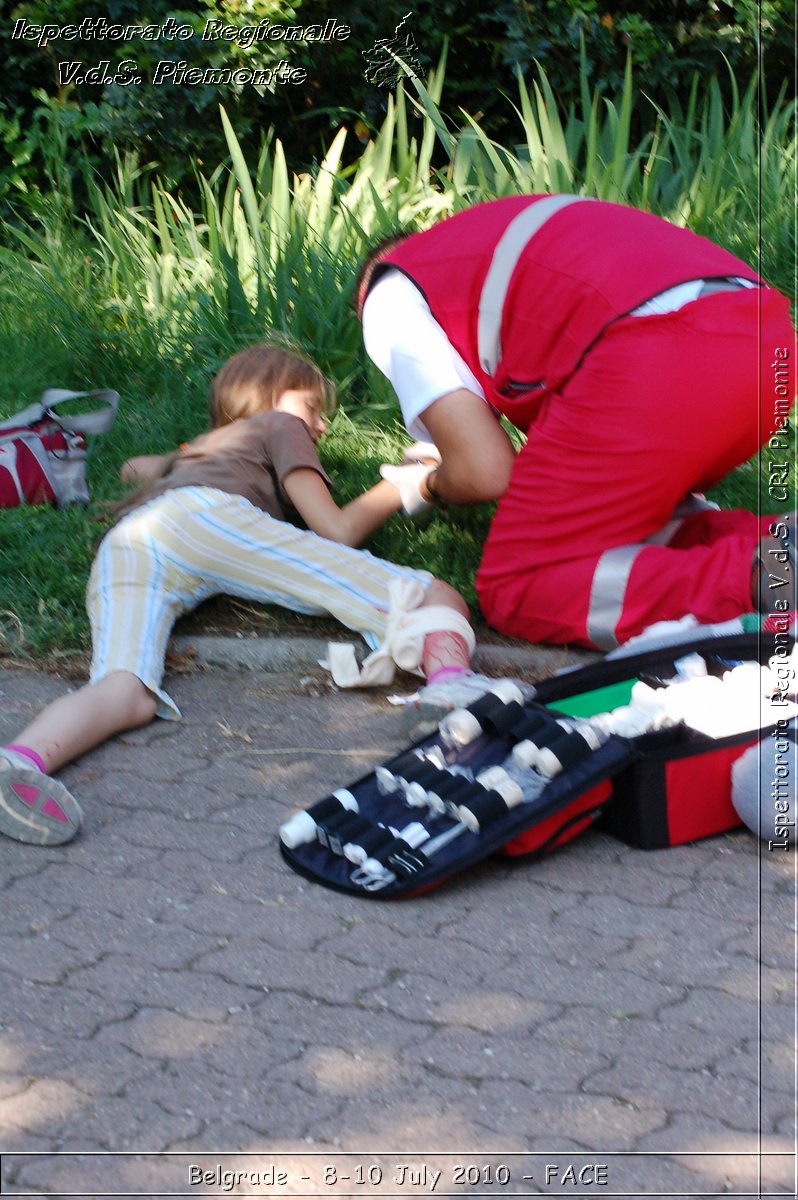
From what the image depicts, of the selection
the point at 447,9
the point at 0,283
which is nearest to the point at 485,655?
the point at 0,283

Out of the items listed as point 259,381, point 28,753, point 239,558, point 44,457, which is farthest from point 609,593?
point 44,457

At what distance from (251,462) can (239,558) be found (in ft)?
1.12

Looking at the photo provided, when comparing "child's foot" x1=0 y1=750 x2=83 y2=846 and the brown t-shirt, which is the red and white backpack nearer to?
the brown t-shirt

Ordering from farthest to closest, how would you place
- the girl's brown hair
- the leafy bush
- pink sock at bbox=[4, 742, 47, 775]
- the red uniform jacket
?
1. the leafy bush
2. the girl's brown hair
3. the red uniform jacket
4. pink sock at bbox=[4, 742, 47, 775]

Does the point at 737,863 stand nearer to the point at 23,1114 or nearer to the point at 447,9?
the point at 23,1114

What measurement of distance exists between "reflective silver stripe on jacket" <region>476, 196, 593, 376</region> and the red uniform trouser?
0.20 meters

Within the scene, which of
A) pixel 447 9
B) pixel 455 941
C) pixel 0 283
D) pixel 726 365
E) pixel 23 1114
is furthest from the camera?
pixel 447 9

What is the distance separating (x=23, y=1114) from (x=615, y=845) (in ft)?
3.95

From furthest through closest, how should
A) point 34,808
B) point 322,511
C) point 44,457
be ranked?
1. point 44,457
2. point 322,511
3. point 34,808

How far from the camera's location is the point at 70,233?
608 cm

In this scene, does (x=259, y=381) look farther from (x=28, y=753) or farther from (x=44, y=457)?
(x=28, y=753)

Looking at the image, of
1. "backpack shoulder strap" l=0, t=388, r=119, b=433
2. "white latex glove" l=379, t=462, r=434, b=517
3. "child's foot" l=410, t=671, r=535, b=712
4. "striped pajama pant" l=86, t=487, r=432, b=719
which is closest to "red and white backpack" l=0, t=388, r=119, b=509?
"backpack shoulder strap" l=0, t=388, r=119, b=433

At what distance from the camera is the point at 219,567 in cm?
336

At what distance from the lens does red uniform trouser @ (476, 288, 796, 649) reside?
3.10m
